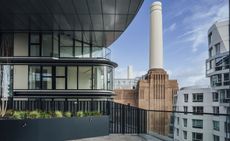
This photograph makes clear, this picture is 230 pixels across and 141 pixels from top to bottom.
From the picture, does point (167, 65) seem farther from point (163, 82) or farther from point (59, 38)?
point (59, 38)

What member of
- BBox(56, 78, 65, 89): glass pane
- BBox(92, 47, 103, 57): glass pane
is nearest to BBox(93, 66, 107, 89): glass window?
BBox(92, 47, 103, 57): glass pane

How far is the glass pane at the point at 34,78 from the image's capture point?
639 inches

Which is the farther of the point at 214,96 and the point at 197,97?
the point at 197,97

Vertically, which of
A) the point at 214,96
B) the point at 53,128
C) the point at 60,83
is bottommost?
the point at 214,96

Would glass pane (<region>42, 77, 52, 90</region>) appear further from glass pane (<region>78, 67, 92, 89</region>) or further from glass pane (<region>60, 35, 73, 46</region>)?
glass pane (<region>60, 35, 73, 46</region>)

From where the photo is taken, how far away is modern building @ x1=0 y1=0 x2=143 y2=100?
49.5ft

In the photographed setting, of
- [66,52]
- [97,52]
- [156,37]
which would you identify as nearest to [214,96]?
[156,37]

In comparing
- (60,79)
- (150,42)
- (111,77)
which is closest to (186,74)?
(150,42)

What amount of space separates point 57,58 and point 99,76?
10.1 ft

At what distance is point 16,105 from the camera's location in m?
13.0

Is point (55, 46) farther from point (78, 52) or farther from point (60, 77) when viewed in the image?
point (60, 77)

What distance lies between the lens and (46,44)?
16.6 m

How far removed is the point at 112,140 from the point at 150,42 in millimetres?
29518

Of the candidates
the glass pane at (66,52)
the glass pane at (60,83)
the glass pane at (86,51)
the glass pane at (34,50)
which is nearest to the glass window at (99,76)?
the glass pane at (86,51)
